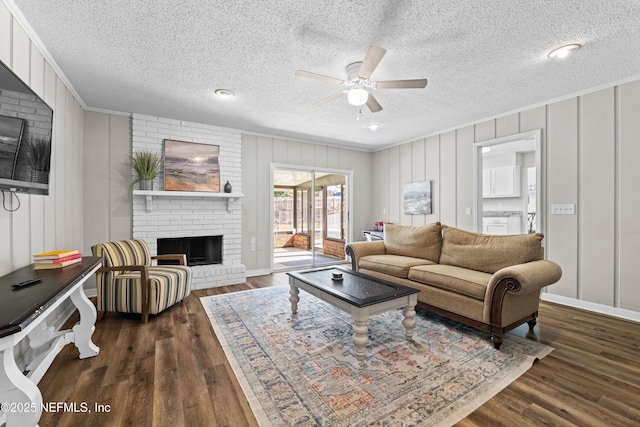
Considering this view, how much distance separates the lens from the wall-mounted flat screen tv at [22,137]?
165 centimetres

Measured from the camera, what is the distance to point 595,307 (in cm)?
319

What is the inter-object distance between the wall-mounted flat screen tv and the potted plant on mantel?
1819mm

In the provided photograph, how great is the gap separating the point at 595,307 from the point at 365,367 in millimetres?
3040

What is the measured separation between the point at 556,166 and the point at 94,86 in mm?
5578

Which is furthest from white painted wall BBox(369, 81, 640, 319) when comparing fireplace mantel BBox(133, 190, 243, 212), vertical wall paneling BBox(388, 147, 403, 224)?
fireplace mantel BBox(133, 190, 243, 212)

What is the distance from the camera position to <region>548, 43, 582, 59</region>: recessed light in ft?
7.69

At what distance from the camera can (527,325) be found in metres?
2.81

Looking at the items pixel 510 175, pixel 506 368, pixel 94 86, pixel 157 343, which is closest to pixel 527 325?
pixel 506 368

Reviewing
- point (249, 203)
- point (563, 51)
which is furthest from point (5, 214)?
point (563, 51)

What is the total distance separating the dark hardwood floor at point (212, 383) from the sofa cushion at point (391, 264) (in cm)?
118

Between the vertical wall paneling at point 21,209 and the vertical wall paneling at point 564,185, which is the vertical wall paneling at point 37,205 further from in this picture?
the vertical wall paneling at point 564,185

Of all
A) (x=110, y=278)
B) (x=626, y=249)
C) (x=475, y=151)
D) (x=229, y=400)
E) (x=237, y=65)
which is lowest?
(x=229, y=400)

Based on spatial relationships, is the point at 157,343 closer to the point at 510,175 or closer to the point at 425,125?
the point at 425,125

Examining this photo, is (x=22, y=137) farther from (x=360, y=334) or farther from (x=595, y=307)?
(x=595, y=307)
